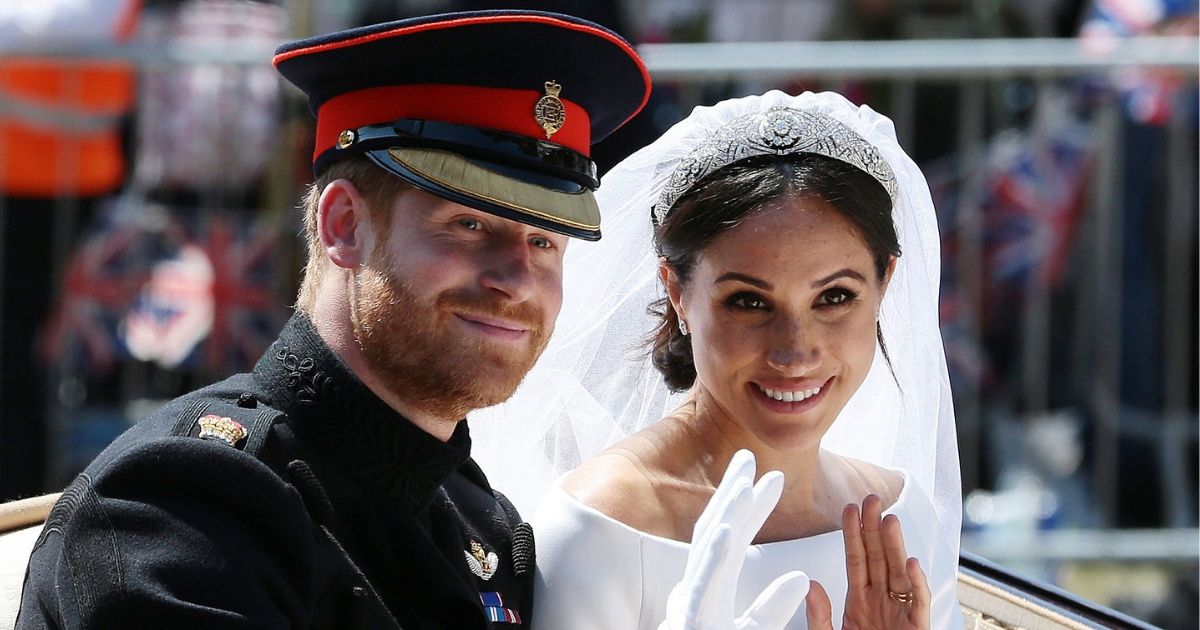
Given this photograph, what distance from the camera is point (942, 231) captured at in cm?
499

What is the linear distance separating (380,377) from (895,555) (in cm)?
77

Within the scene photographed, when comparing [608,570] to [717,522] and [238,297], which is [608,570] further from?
[238,297]

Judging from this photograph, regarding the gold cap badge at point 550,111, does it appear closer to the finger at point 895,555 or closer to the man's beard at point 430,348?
the man's beard at point 430,348

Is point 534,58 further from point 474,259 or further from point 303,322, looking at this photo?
point 303,322

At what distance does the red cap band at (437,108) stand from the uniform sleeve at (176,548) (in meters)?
0.53

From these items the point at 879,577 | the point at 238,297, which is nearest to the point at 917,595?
the point at 879,577

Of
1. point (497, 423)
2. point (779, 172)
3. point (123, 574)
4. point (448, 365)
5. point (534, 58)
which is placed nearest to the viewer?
point (123, 574)

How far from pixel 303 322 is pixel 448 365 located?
0.23 meters

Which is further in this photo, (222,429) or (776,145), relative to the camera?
(776,145)

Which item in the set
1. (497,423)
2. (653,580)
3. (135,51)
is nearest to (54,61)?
(135,51)

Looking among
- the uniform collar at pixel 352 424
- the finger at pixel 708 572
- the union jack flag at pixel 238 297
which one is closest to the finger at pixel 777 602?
the finger at pixel 708 572

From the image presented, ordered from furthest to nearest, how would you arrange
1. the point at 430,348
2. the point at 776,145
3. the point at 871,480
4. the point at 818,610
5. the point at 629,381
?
the point at 629,381 < the point at 871,480 < the point at 776,145 < the point at 818,610 < the point at 430,348

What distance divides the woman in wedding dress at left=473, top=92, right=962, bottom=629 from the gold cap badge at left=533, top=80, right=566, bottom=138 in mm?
284

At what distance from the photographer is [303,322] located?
2.20m
